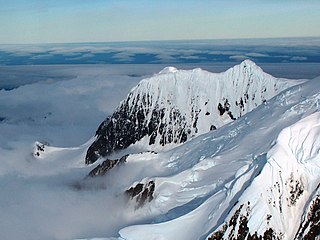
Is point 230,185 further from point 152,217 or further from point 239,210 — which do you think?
point 152,217

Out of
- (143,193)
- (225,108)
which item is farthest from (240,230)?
(225,108)

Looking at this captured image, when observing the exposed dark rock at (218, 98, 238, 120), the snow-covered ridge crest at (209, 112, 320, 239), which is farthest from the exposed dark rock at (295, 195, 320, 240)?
the exposed dark rock at (218, 98, 238, 120)

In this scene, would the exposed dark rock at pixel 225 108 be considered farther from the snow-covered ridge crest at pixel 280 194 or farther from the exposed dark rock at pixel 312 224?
the exposed dark rock at pixel 312 224

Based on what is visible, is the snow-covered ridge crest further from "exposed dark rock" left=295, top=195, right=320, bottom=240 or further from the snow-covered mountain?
the snow-covered mountain

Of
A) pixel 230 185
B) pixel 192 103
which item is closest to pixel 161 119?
pixel 192 103

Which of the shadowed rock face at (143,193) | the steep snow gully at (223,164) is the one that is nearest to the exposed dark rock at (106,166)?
the steep snow gully at (223,164)

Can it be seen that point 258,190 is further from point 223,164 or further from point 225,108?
point 225,108

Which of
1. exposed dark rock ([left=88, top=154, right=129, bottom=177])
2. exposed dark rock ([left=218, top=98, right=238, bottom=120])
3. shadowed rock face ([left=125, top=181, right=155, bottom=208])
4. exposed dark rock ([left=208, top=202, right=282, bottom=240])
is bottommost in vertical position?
exposed dark rock ([left=88, top=154, right=129, bottom=177])
